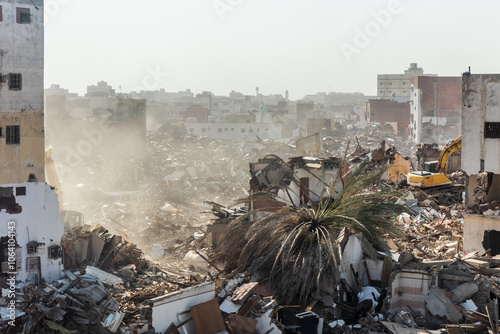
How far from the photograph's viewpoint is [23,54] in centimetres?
1391

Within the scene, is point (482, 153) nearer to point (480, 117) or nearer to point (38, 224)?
point (480, 117)

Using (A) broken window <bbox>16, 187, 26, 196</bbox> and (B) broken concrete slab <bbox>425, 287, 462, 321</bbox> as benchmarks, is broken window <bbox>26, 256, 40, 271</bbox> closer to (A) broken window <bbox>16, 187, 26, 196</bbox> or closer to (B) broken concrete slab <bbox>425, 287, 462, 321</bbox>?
(A) broken window <bbox>16, 187, 26, 196</bbox>

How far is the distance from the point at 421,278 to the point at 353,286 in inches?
51.8

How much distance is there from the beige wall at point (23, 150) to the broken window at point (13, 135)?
7 cm

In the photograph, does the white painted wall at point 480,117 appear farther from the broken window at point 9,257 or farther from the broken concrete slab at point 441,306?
the broken window at point 9,257

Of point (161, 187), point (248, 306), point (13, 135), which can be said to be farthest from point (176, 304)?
point (161, 187)

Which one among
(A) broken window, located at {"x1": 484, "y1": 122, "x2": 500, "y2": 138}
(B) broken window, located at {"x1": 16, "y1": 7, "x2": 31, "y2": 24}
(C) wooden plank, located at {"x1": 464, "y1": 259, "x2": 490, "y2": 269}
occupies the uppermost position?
(B) broken window, located at {"x1": 16, "y1": 7, "x2": 31, "y2": 24}

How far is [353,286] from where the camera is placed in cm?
1155

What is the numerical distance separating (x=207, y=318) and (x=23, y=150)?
727 cm

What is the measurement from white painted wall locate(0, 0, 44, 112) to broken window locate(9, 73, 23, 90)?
0.22 ft

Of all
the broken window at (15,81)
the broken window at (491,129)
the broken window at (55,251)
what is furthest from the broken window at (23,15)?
→ the broken window at (491,129)

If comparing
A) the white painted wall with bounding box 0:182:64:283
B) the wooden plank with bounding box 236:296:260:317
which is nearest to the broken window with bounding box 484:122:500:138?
the wooden plank with bounding box 236:296:260:317

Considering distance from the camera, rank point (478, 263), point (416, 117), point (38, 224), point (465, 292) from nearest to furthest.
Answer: point (465, 292) → point (478, 263) → point (38, 224) → point (416, 117)

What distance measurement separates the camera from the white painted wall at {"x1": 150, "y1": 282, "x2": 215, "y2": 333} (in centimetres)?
900
